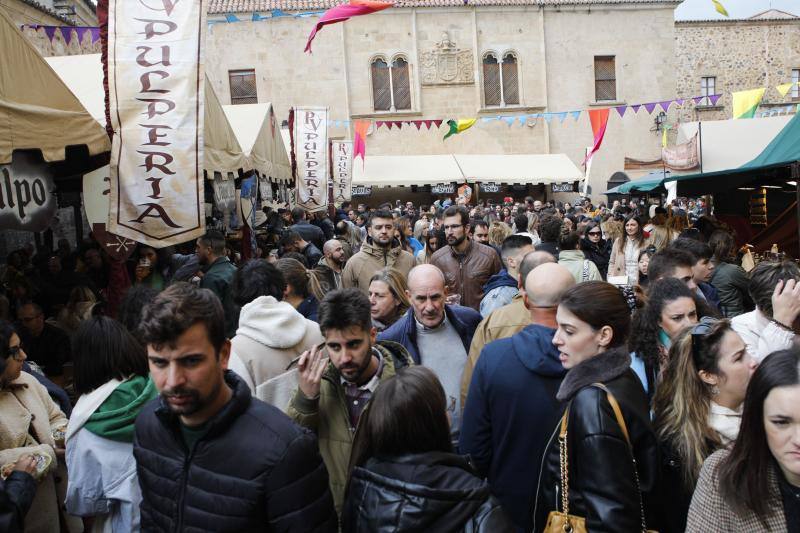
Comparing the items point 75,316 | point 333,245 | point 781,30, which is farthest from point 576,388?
point 781,30

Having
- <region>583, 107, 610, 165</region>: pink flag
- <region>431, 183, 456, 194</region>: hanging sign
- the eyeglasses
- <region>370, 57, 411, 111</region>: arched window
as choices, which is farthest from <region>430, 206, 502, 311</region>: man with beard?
<region>370, 57, 411, 111</region>: arched window

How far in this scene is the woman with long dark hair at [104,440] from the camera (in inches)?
103

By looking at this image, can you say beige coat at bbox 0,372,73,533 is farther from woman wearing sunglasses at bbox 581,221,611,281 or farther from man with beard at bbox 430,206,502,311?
woman wearing sunglasses at bbox 581,221,611,281

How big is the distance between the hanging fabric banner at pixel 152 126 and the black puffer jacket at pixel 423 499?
10.4ft

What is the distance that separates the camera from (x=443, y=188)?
84.3ft

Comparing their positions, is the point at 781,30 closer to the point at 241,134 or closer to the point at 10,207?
the point at 241,134

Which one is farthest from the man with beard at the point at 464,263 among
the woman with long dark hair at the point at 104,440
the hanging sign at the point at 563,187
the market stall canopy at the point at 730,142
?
the hanging sign at the point at 563,187

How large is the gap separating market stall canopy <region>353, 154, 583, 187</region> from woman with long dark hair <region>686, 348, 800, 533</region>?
23.6 meters

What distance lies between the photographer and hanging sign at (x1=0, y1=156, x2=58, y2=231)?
3869mm

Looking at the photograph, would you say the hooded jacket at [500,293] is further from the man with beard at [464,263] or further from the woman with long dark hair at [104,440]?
the woman with long dark hair at [104,440]

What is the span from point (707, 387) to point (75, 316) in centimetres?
480

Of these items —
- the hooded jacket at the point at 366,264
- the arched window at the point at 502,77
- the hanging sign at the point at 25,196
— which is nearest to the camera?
the hanging sign at the point at 25,196

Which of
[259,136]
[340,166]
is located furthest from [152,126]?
[340,166]

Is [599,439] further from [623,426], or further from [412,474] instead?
[412,474]
